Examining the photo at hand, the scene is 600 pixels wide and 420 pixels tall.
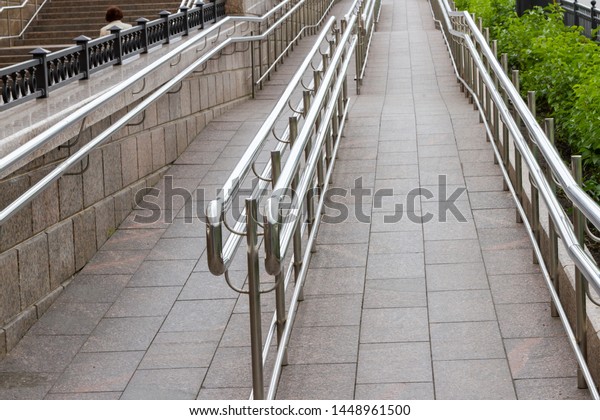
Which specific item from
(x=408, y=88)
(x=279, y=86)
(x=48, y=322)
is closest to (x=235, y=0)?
(x=279, y=86)

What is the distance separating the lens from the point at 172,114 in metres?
9.03

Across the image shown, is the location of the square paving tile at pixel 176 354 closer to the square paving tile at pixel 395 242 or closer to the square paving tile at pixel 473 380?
the square paving tile at pixel 473 380

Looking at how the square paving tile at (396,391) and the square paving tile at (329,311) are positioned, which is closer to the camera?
the square paving tile at (396,391)

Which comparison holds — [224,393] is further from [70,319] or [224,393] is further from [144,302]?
[70,319]

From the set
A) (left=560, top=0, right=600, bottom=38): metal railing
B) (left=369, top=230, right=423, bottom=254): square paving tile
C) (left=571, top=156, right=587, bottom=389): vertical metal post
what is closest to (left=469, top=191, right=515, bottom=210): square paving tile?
(left=369, top=230, right=423, bottom=254): square paving tile

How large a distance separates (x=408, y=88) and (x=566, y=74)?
A: 4573mm

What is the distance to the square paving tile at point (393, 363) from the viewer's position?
448cm

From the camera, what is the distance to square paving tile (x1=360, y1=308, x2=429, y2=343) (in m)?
4.92

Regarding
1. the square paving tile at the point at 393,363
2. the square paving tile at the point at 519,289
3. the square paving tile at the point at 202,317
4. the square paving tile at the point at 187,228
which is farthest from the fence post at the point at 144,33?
the square paving tile at the point at 393,363

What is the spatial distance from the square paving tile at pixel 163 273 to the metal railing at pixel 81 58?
1.49m

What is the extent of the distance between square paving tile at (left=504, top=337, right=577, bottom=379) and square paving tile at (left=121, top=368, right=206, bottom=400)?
1.43 m

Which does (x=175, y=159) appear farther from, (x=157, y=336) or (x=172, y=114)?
(x=157, y=336)

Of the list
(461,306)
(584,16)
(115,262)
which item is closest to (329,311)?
(461,306)

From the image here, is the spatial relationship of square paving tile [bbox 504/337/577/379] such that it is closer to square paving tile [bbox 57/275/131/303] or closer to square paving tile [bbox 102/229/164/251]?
square paving tile [bbox 57/275/131/303]
